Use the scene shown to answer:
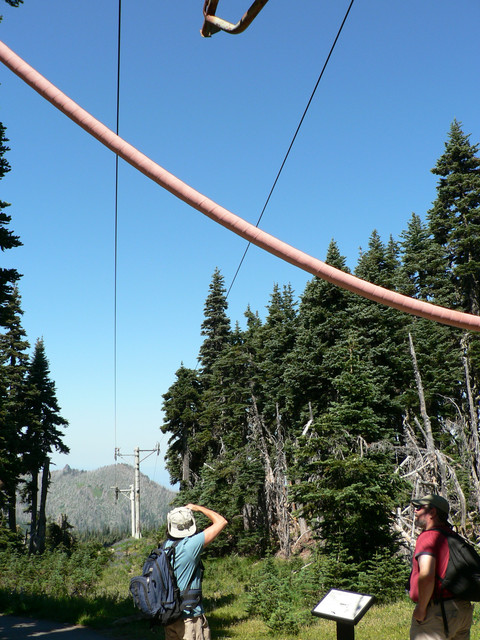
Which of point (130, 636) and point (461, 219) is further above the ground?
point (461, 219)

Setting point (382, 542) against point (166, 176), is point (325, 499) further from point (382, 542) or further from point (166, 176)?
point (166, 176)

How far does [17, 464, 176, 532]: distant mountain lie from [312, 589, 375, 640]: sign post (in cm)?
8344

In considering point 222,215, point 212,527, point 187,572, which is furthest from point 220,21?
point 187,572

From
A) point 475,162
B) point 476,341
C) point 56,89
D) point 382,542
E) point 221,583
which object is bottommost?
point 221,583

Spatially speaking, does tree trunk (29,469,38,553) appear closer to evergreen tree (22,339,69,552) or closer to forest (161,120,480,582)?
evergreen tree (22,339,69,552)

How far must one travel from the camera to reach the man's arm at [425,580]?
12.1 ft

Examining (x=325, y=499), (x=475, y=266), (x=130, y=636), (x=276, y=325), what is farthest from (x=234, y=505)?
(x=130, y=636)

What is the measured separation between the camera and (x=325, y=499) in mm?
16062

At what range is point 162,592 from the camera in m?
4.14

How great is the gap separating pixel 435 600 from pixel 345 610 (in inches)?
36.4

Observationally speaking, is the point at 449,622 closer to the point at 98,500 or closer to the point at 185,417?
the point at 185,417

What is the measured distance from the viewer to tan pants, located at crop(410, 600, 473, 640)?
373cm

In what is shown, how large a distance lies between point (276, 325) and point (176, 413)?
449 inches

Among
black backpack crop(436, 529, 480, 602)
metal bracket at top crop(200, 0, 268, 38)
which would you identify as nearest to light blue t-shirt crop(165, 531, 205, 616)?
black backpack crop(436, 529, 480, 602)
